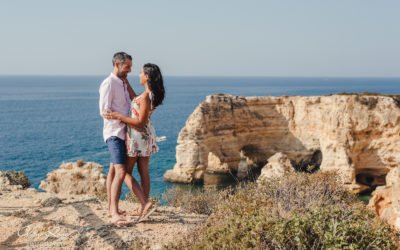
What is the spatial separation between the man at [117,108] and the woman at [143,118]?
4.4 inches

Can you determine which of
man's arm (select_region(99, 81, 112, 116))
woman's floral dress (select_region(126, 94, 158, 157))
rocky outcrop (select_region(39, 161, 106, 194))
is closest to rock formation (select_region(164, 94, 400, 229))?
rocky outcrop (select_region(39, 161, 106, 194))

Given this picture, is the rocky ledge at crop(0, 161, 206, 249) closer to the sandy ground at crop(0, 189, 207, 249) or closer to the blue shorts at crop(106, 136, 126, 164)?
the sandy ground at crop(0, 189, 207, 249)

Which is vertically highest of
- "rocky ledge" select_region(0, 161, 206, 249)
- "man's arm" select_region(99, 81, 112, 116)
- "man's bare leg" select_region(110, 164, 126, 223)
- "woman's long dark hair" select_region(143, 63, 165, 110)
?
"woman's long dark hair" select_region(143, 63, 165, 110)

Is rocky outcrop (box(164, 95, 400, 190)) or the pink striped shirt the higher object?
the pink striped shirt

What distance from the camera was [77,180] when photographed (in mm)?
15602

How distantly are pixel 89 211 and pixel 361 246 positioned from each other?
444 centimetres

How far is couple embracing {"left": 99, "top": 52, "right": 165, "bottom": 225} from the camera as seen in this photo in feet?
19.9

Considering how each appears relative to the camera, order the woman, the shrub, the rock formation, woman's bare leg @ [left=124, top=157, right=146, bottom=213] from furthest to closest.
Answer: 1. the rock formation
2. the shrub
3. woman's bare leg @ [left=124, top=157, right=146, bottom=213]
4. the woman

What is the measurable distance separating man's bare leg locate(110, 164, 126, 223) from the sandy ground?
0.14 metres

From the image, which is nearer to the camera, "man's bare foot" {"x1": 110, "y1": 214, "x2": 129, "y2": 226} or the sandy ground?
the sandy ground

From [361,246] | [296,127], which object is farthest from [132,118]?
[296,127]

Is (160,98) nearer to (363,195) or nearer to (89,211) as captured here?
(89,211)

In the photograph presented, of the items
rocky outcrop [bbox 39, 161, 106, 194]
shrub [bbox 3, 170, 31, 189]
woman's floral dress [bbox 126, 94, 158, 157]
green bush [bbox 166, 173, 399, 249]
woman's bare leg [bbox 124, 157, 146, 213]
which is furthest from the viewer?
rocky outcrop [bbox 39, 161, 106, 194]
